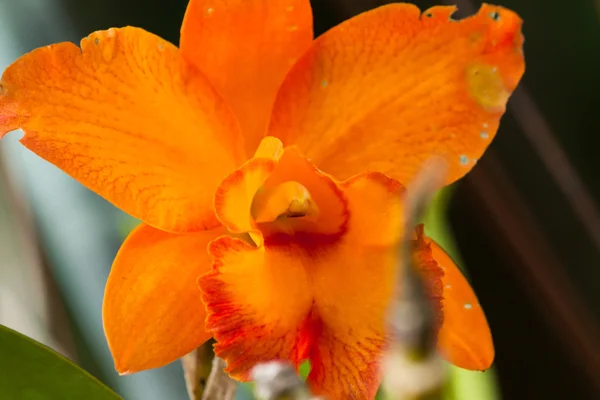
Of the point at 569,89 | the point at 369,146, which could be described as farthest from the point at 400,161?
the point at 569,89

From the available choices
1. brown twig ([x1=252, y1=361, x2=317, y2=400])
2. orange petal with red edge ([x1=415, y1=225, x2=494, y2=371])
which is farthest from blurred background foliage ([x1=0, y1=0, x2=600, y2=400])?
brown twig ([x1=252, y1=361, x2=317, y2=400])

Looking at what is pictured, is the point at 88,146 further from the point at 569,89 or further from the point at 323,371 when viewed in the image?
the point at 569,89

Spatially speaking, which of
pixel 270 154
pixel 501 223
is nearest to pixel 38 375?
pixel 270 154

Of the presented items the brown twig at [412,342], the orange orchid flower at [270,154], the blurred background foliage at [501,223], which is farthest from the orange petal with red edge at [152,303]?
the blurred background foliage at [501,223]

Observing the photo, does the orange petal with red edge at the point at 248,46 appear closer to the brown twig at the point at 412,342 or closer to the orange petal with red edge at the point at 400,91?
the orange petal with red edge at the point at 400,91

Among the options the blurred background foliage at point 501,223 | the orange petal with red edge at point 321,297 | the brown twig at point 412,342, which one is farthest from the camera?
the blurred background foliage at point 501,223

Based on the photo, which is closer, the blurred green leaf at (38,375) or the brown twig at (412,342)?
the brown twig at (412,342)
